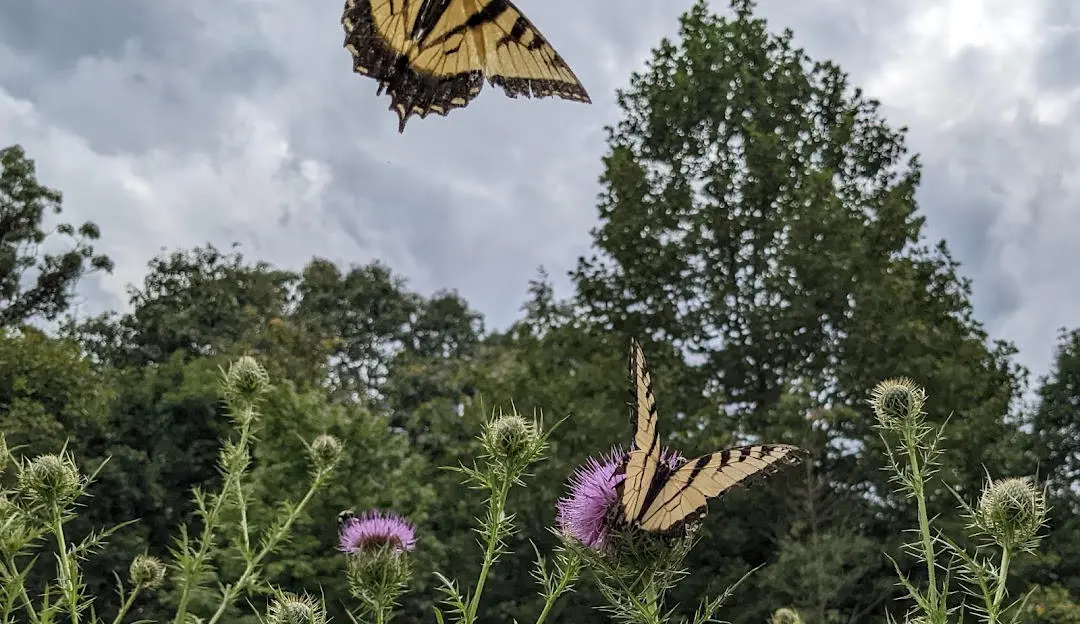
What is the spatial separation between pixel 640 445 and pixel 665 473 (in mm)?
115

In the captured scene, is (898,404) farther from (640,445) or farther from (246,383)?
(246,383)

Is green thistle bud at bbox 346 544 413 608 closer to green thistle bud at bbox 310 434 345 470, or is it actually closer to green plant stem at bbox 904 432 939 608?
green thistle bud at bbox 310 434 345 470

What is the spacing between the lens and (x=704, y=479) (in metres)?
2.66

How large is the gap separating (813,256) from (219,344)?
51.5 feet

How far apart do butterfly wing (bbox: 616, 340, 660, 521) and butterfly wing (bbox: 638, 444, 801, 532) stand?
46mm

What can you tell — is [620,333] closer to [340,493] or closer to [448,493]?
[448,493]

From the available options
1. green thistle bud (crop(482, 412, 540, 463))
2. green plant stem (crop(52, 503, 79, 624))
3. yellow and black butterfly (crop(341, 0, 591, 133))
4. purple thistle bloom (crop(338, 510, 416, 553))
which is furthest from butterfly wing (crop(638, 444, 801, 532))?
green plant stem (crop(52, 503, 79, 624))

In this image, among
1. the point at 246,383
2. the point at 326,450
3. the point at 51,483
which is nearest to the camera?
the point at 51,483

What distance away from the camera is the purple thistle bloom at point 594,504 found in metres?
2.49

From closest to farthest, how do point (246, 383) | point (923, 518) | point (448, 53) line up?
point (923, 518)
point (448, 53)
point (246, 383)

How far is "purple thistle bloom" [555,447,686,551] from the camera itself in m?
2.49

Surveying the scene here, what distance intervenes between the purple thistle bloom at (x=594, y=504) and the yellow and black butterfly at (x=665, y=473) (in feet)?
0.13

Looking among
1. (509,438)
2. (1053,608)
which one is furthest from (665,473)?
(1053,608)

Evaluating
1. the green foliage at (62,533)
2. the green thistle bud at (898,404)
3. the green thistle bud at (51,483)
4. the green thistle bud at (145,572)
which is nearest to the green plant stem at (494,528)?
the green foliage at (62,533)
